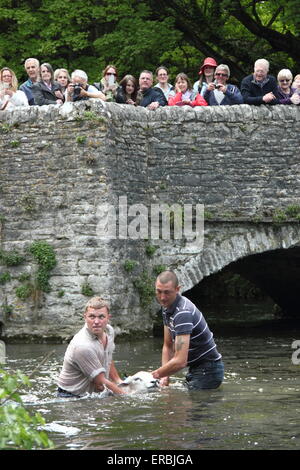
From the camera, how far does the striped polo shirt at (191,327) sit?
1046 cm

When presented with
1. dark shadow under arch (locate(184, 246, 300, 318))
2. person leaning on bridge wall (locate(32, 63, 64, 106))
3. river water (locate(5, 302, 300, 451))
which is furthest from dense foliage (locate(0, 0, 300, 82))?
river water (locate(5, 302, 300, 451))

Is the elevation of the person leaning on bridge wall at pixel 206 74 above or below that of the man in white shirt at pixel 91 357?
above

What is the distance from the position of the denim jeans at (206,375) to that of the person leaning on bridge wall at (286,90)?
21.8ft

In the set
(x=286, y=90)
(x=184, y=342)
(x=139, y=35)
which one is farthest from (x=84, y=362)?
(x=139, y=35)

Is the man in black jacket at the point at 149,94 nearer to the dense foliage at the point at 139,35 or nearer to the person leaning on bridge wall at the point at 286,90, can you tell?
the person leaning on bridge wall at the point at 286,90

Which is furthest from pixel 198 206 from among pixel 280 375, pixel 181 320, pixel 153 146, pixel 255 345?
pixel 181 320

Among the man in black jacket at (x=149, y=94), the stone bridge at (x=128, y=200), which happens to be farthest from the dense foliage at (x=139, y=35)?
the stone bridge at (x=128, y=200)

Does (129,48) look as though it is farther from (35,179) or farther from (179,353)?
(179,353)

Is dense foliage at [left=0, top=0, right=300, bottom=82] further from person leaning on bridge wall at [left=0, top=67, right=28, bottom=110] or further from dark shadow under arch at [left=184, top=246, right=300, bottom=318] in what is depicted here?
person leaning on bridge wall at [left=0, top=67, right=28, bottom=110]

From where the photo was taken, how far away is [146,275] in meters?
16.3

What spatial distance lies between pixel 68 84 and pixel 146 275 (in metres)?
3.00

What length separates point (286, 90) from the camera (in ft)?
55.3

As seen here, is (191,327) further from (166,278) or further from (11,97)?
(11,97)

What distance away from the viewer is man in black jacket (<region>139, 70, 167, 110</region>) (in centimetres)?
1644
